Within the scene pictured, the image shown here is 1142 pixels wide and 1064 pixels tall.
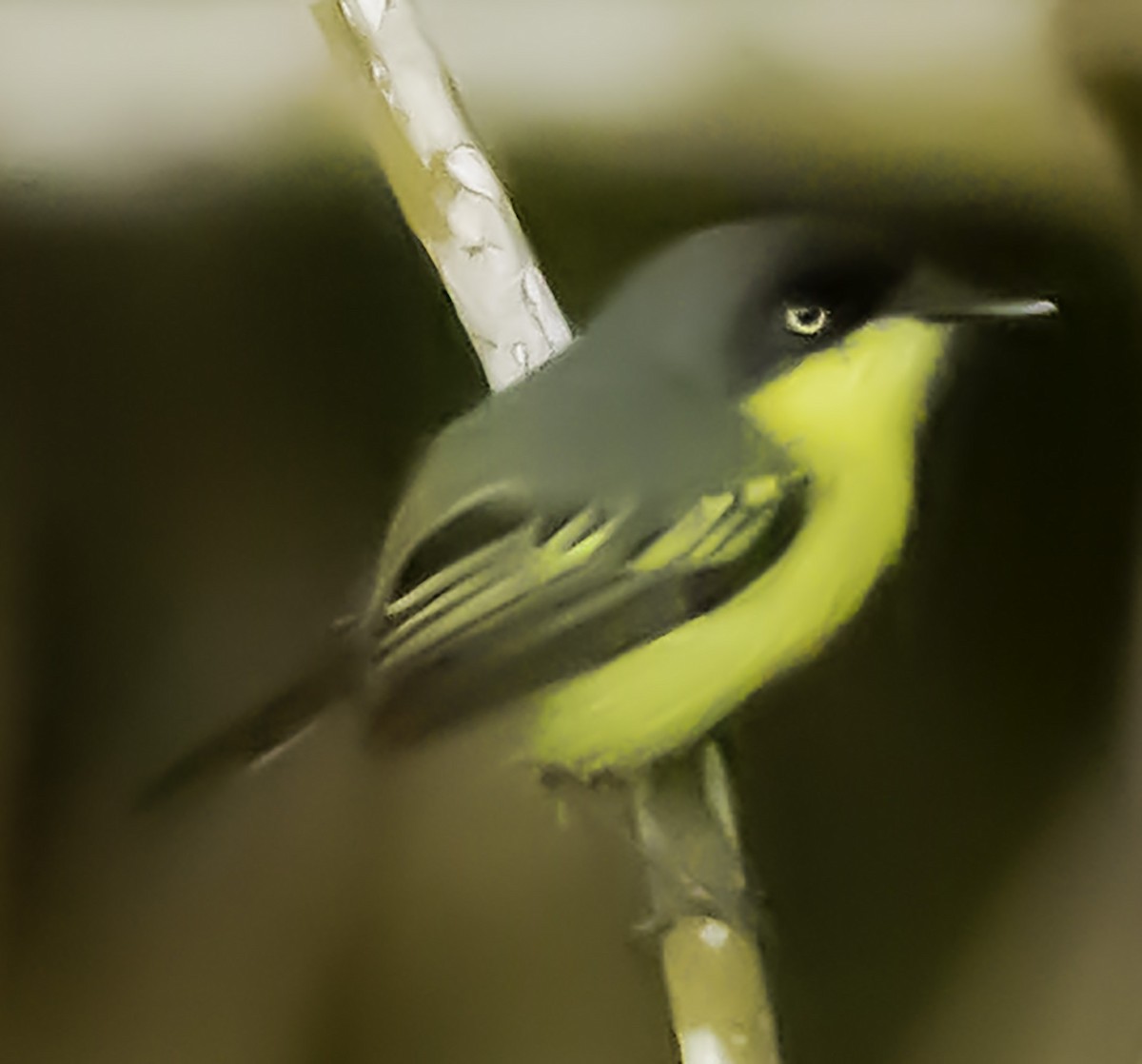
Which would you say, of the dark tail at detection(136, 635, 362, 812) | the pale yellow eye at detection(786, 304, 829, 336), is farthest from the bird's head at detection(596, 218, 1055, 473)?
the dark tail at detection(136, 635, 362, 812)

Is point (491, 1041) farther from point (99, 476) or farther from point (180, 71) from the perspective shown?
point (180, 71)

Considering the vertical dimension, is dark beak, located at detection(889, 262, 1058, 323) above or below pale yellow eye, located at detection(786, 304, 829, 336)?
below

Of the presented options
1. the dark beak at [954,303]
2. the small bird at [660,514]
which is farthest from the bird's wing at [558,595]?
the dark beak at [954,303]

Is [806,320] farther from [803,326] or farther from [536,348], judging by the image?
[536,348]

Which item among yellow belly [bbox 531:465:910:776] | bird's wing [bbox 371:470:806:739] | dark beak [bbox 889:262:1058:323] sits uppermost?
dark beak [bbox 889:262:1058:323]

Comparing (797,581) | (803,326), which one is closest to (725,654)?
(797,581)

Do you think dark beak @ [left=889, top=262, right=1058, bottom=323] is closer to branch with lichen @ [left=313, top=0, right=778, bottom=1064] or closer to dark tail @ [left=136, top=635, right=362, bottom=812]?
branch with lichen @ [left=313, top=0, right=778, bottom=1064]

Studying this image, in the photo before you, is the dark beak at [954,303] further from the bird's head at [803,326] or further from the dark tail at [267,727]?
the dark tail at [267,727]
